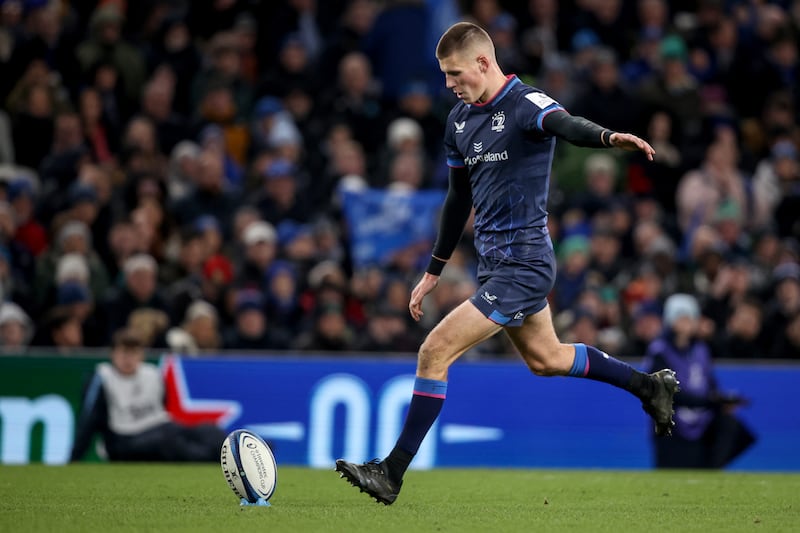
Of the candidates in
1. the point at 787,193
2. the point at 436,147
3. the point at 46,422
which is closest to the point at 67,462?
the point at 46,422

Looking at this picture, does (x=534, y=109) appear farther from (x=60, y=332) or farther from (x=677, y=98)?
(x=677, y=98)

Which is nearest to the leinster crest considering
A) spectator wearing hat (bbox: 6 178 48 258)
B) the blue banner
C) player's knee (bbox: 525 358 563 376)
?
player's knee (bbox: 525 358 563 376)

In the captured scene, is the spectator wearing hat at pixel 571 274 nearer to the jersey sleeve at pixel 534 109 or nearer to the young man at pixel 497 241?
the young man at pixel 497 241

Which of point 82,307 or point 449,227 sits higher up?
point 449,227

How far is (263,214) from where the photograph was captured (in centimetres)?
1516

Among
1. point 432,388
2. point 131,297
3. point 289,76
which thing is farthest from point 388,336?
point 432,388

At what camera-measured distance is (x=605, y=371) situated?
8.06 meters

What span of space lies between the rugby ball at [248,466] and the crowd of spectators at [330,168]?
5900mm

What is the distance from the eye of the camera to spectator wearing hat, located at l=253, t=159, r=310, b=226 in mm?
15008

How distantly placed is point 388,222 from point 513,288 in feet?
24.5

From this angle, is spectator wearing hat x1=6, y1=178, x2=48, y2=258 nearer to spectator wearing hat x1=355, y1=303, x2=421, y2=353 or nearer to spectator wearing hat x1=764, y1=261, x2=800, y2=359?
spectator wearing hat x1=355, y1=303, x2=421, y2=353

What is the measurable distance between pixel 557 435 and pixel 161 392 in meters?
3.68

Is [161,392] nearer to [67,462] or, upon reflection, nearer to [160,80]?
[67,462]

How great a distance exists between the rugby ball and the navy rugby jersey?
1695 mm
